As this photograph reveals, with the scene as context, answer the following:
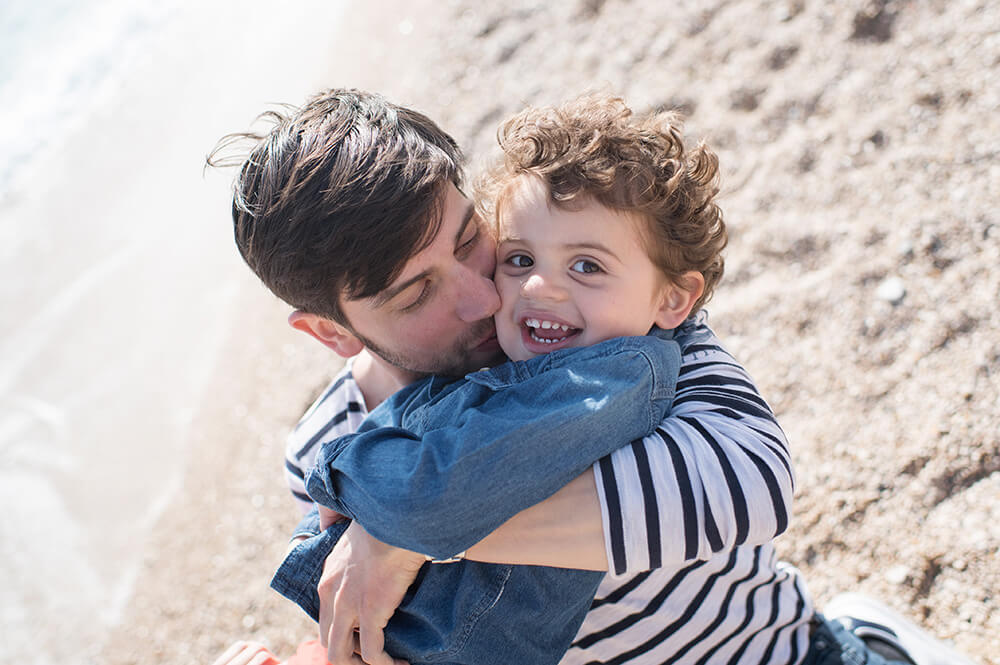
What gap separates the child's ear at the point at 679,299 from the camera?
73.5 inches

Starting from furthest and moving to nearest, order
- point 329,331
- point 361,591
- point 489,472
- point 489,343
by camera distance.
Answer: point 329,331
point 489,343
point 361,591
point 489,472

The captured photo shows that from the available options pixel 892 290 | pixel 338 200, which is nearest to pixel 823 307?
pixel 892 290

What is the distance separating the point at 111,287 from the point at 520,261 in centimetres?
569

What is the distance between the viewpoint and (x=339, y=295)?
1953 millimetres

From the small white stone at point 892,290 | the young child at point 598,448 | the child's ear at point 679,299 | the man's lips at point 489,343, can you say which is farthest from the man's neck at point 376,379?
the small white stone at point 892,290

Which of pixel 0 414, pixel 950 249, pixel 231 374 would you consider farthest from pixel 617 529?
pixel 0 414

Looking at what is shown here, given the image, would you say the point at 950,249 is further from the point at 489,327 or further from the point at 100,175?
the point at 100,175

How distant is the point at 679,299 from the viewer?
1900 mm

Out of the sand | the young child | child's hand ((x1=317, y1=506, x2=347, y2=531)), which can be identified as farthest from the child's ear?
child's hand ((x1=317, y1=506, x2=347, y2=531))

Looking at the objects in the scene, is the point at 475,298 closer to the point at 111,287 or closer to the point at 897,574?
the point at 897,574

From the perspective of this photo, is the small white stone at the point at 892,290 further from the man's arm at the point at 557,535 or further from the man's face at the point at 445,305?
the man's arm at the point at 557,535

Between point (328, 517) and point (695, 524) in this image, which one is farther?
point (328, 517)

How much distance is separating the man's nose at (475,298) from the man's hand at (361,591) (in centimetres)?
57

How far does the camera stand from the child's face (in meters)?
1.73
